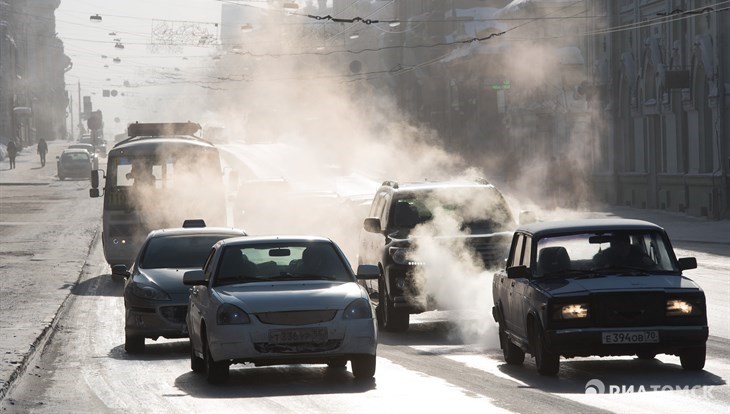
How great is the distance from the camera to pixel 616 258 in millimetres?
14461

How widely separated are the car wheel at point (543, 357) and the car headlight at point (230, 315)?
274cm


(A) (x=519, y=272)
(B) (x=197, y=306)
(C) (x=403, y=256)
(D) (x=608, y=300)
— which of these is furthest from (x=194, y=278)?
(C) (x=403, y=256)

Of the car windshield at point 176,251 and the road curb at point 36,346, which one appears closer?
the road curb at point 36,346

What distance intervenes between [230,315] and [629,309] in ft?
12.2

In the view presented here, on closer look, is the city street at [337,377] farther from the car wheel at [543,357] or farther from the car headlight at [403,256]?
the car headlight at [403,256]

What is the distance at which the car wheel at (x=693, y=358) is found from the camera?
1381 centimetres

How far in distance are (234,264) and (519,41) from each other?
2510 inches

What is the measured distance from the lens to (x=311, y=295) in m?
13.9

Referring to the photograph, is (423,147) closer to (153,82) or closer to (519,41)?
(519,41)

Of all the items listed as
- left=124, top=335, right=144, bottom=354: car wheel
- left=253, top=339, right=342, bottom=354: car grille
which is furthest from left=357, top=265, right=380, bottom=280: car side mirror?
left=124, top=335, right=144, bottom=354: car wheel

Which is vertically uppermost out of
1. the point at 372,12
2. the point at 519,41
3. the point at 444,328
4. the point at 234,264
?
the point at 372,12

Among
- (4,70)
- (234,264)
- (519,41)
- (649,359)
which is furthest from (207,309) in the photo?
(4,70)

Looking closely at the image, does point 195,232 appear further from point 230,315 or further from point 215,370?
point 230,315

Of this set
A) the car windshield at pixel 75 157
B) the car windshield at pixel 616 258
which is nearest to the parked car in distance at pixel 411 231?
the car windshield at pixel 616 258
